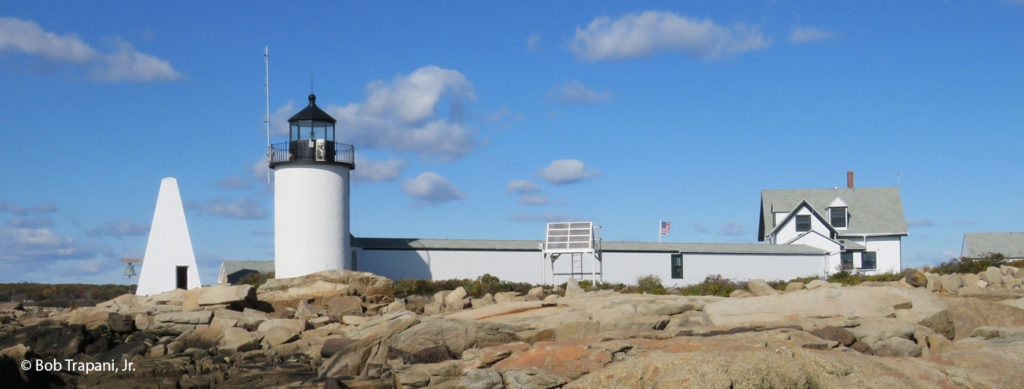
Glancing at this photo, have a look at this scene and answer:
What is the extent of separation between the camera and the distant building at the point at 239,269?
33531 mm

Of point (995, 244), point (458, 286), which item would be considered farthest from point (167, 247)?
point (995, 244)

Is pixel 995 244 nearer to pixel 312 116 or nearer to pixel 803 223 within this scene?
pixel 803 223

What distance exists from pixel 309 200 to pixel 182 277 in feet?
17.2

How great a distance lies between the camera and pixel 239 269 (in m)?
34.3

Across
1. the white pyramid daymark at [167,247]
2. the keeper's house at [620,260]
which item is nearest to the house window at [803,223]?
the keeper's house at [620,260]

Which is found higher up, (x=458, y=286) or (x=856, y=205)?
(x=856, y=205)

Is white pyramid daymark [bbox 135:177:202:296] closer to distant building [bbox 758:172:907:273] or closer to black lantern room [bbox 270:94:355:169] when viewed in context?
black lantern room [bbox 270:94:355:169]

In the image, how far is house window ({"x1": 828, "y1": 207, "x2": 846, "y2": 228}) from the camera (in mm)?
42750

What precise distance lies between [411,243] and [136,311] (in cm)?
1297

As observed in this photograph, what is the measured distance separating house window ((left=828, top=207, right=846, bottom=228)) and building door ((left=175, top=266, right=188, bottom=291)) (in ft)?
98.5

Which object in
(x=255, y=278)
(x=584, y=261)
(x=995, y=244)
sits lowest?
(x=255, y=278)

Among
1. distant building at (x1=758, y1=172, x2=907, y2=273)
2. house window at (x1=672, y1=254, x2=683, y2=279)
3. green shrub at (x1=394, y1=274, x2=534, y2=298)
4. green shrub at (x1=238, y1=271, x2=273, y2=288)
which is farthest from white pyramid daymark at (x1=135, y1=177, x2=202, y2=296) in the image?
distant building at (x1=758, y1=172, x2=907, y2=273)

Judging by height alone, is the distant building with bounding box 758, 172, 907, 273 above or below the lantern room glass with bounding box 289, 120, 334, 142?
below

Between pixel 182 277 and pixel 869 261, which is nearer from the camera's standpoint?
pixel 182 277
